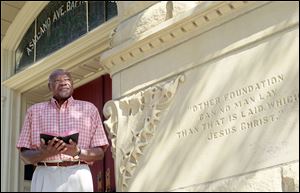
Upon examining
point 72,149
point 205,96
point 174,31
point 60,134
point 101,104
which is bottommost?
point 72,149

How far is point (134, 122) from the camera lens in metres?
4.49

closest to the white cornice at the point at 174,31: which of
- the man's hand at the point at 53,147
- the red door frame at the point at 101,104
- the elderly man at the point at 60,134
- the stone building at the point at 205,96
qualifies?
the stone building at the point at 205,96

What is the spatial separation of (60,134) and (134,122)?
48 centimetres

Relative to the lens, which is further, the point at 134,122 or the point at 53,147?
the point at 134,122

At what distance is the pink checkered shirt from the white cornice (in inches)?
15.5

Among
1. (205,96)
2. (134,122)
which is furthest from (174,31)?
(134,122)

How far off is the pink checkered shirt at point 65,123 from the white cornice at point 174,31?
1.29ft

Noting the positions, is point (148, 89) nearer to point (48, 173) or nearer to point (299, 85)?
point (48, 173)

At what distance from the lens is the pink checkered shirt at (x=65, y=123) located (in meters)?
4.44

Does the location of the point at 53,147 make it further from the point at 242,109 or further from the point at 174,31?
the point at 242,109

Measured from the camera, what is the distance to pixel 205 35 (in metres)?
4.21

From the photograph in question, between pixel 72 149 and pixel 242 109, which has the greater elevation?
pixel 242 109

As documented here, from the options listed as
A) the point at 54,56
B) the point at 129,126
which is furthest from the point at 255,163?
the point at 54,56

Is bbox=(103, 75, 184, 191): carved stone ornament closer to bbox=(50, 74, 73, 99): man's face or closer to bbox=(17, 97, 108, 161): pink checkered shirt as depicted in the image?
bbox=(17, 97, 108, 161): pink checkered shirt
